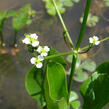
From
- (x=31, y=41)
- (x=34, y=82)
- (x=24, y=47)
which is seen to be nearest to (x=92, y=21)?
(x=24, y=47)

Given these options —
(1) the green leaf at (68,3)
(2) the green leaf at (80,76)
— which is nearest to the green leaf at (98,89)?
(2) the green leaf at (80,76)

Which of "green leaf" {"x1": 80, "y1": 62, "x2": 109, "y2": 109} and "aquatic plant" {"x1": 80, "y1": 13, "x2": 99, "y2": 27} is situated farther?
"aquatic plant" {"x1": 80, "y1": 13, "x2": 99, "y2": 27}

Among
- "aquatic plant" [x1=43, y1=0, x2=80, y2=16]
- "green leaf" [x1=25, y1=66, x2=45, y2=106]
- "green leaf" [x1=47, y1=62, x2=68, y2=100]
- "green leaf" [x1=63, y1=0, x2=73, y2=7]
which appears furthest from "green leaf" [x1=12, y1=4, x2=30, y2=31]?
"green leaf" [x1=47, y1=62, x2=68, y2=100]

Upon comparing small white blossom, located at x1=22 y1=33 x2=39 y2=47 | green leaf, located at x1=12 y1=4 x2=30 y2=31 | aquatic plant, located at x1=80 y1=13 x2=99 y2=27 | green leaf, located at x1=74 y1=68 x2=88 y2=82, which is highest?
small white blossom, located at x1=22 y1=33 x2=39 y2=47

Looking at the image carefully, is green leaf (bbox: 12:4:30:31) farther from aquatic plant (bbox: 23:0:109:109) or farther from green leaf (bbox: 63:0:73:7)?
aquatic plant (bbox: 23:0:109:109)

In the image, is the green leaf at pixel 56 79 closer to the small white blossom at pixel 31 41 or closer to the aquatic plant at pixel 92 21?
the small white blossom at pixel 31 41

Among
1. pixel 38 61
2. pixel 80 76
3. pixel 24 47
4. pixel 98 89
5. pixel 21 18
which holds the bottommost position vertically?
pixel 80 76

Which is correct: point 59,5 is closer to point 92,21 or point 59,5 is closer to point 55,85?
point 92,21
